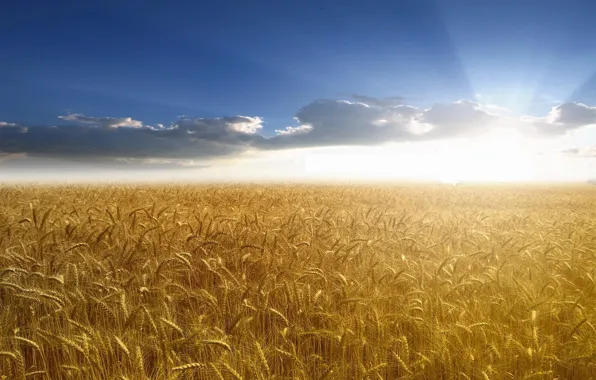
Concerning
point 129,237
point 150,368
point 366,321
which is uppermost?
point 129,237

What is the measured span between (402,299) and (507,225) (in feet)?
17.3

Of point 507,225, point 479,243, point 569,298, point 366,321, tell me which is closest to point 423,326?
point 366,321

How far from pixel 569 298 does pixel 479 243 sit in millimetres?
1935

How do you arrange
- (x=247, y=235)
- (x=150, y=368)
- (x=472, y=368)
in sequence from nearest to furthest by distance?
(x=472, y=368), (x=150, y=368), (x=247, y=235)

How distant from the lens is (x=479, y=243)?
534 cm

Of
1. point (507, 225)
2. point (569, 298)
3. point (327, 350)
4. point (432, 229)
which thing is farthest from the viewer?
point (507, 225)

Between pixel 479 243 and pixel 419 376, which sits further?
pixel 479 243

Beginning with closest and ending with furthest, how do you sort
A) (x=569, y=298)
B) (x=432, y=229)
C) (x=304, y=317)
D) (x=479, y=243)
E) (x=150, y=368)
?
(x=150, y=368) < (x=304, y=317) < (x=569, y=298) < (x=479, y=243) < (x=432, y=229)

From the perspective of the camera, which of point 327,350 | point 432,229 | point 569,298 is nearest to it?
point 327,350

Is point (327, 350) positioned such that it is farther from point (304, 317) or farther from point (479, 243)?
point (479, 243)

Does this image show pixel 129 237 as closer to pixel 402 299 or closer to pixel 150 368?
pixel 150 368

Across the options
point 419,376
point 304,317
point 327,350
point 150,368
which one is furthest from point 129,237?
point 419,376

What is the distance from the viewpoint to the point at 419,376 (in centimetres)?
232

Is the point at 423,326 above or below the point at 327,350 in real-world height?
above
